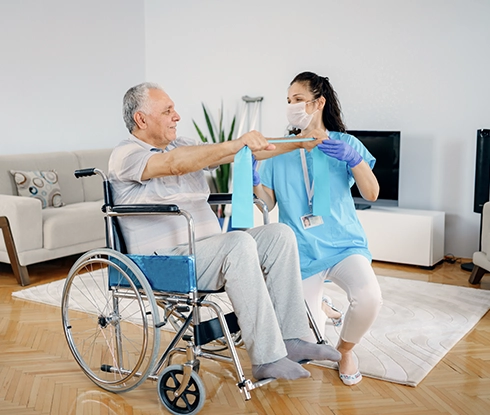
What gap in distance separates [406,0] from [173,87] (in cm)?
237

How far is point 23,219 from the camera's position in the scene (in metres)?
4.37

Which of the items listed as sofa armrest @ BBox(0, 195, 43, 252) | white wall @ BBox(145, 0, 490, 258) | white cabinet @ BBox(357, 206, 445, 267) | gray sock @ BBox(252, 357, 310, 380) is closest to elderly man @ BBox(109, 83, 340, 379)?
gray sock @ BBox(252, 357, 310, 380)

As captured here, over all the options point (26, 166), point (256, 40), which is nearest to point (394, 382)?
point (26, 166)

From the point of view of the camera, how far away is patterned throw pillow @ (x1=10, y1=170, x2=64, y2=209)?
15.8 feet

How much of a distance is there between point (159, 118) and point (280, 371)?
108 centimetres

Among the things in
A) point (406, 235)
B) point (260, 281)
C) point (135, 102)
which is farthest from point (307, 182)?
point (406, 235)

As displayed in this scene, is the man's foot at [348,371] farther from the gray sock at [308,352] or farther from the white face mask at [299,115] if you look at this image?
the white face mask at [299,115]

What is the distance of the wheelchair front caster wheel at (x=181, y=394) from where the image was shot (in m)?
2.38

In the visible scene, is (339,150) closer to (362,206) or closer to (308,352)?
(308,352)

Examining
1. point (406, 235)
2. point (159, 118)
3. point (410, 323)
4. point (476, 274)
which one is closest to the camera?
point (159, 118)

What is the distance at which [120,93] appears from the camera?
6371mm

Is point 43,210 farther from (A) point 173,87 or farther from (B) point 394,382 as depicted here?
(B) point 394,382

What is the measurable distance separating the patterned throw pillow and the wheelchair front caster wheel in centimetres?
274

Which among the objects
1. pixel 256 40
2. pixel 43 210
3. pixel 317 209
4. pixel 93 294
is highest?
pixel 256 40
